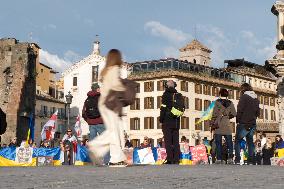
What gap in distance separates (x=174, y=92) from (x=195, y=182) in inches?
329

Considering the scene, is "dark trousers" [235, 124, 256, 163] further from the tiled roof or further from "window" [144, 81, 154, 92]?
the tiled roof

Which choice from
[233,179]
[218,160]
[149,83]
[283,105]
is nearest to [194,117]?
[149,83]

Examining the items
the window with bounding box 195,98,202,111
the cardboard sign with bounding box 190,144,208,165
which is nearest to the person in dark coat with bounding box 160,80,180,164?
the cardboard sign with bounding box 190,144,208,165

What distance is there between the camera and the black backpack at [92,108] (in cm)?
1403

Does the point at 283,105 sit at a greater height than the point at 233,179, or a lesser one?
greater

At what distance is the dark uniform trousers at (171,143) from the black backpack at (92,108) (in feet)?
6.54

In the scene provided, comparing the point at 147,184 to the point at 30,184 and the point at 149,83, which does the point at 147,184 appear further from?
the point at 149,83

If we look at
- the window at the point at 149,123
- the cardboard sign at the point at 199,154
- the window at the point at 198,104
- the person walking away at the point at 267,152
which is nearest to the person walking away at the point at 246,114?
the cardboard sign at the point at 199,154

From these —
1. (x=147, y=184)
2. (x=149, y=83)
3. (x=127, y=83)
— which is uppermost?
(x=149, y=83)

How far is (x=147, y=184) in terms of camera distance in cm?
642

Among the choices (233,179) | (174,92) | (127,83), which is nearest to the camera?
(233,179)

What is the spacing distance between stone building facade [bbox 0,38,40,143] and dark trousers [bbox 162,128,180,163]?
144ft

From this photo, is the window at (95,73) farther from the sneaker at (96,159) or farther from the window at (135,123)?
the sneaker at (96,159)

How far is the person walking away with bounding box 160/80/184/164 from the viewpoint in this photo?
15.0 meters
